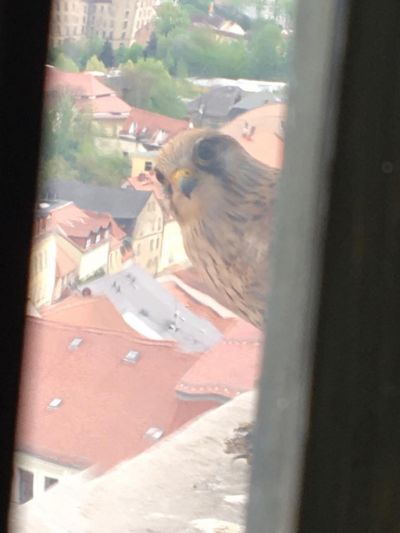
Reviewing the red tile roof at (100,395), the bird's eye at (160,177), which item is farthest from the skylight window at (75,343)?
the bird's eye at (160,177)

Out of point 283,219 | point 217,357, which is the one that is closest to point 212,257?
point 217,357

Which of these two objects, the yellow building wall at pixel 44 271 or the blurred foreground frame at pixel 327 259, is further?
the yellow building wall at pixel 44 271

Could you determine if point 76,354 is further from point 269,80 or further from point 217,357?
point 269,80

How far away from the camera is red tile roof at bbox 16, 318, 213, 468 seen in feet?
1.48

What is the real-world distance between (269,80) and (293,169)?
137 mm

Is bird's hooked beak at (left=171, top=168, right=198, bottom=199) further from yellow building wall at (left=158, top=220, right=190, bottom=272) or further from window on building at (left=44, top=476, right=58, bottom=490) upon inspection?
window on building at (left=44, top=476, right=58, bottom=490)

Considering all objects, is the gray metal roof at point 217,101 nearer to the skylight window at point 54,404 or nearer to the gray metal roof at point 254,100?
the gray metal roof at point 254,100

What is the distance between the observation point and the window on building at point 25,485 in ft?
1.34

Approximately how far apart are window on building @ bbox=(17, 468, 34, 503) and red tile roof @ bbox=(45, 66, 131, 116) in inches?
7.6

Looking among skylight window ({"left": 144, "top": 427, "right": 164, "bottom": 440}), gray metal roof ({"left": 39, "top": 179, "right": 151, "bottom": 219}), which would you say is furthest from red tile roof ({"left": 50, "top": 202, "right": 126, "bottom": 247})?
skylight window ({"left": 144, "top": 427, "right": 164, "bottom": 440})

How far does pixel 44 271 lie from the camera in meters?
0.43

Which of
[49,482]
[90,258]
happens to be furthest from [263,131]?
[49,482]

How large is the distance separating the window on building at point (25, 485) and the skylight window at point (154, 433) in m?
0.07

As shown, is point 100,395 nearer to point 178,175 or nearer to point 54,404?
point 54,404
